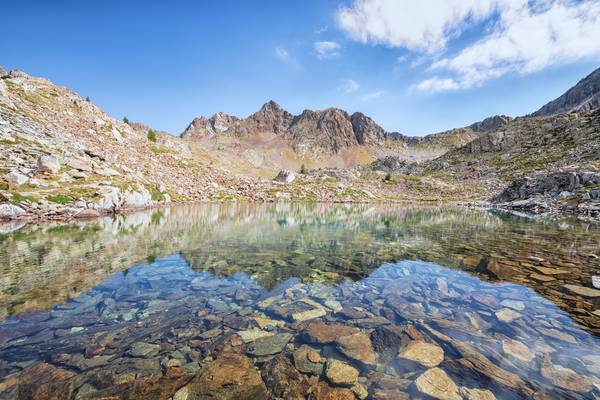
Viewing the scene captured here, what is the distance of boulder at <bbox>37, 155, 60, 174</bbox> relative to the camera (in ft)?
106

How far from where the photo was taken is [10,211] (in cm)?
2488

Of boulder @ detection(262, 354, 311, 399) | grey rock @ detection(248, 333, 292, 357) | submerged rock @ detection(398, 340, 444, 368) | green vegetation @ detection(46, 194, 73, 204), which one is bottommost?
submerged rock @ detection(398, 340, 444, 368)

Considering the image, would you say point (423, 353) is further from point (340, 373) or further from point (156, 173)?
point (156, 173)

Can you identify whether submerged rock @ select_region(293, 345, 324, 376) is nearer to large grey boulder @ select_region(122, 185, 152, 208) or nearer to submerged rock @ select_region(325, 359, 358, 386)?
submerged rock @ select_region(325, 359, 358, 386)

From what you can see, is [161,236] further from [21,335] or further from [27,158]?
[27,158]

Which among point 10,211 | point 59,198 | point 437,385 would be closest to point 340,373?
point 437,385

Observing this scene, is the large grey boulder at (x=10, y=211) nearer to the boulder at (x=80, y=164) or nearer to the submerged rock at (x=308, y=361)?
the boulder at (x=80, y=164)

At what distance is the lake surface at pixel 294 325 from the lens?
5.19m

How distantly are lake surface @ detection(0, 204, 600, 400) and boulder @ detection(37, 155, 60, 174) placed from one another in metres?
22.6

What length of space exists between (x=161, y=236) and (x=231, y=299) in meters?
13.6

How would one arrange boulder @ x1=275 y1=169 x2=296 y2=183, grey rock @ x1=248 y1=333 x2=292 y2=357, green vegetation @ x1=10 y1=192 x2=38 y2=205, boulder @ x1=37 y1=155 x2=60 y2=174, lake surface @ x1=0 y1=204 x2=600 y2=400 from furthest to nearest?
boulder @ x1=275 y1=169 x2=296 y2=183 < boulder @ x1=37 y1=155 x2=60 y2=174 < green vegetation @ x1=10 y1=192 x2=38 y2=205 < grey rock @ x1=248 y1=333 x2=292 y2=357 < lake surface @ x1=0 y1=204 x2=600 y2=400

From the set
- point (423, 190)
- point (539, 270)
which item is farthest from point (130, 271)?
point (423, 190)

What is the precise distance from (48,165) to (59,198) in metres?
7.71

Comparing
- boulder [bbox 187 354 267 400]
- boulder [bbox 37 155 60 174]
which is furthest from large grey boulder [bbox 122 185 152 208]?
boulder [bbox 187 354 267 400]
